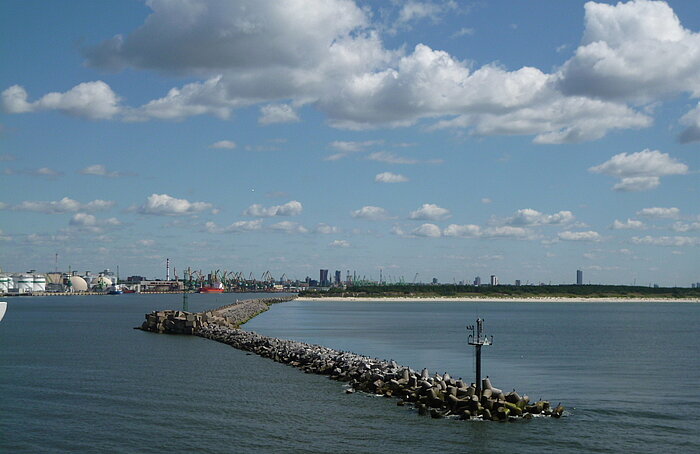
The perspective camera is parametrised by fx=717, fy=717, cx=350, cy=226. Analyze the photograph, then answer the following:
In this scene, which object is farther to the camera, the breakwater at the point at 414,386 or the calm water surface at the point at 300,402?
the breakwater at the point at 414,386

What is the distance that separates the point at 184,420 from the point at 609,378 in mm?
31899

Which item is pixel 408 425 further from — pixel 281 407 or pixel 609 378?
pixel 609 378

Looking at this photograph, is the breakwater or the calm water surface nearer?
the calm water surface

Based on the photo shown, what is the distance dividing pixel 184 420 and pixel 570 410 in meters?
20.9

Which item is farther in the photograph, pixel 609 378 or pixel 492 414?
pixel 609 378

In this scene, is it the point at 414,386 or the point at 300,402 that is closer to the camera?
the point at 300,402

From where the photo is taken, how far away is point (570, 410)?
130 feet

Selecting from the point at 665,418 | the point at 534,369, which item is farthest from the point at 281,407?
the point at 534,369

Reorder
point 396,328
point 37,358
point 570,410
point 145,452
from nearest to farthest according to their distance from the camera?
point 145,452
point 570,410
point 37,358
point 396,328

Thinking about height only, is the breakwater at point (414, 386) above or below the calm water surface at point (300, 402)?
above

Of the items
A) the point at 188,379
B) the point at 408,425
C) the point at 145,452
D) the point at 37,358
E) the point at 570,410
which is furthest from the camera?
the point at 37,358

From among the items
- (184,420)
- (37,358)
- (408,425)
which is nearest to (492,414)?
(408,425)

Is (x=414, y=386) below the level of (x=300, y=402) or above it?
above

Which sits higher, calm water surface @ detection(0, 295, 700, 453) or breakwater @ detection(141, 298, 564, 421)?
breakwater @ detection(141, 298, 564, 421)
